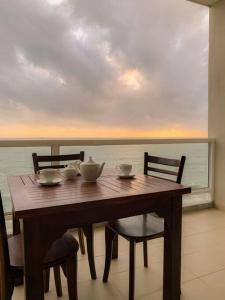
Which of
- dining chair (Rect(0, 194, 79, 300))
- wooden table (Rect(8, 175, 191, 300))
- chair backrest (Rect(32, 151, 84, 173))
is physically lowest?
dining chair (Rect(0, 194, 79, 300))

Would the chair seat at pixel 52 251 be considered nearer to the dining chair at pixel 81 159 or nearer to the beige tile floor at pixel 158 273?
the dining chair at pixel 81 159

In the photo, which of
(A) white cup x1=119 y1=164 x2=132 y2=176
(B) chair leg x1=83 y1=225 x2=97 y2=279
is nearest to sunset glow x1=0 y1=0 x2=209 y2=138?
(A) white cup x1=119 y1=164 x2=132 y2=176

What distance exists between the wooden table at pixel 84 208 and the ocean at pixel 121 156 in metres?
0.64

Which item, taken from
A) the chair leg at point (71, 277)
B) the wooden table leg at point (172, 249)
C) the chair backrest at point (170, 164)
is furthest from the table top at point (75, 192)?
the chair leg at point (71, 277)

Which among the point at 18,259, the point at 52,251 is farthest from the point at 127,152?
the point at 18,259

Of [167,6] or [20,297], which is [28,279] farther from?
[167,6]

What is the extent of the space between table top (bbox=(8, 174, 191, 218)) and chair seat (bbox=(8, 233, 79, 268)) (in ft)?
1.04

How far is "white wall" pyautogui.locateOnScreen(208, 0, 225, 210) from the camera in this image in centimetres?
338

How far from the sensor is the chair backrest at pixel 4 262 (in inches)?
46.2

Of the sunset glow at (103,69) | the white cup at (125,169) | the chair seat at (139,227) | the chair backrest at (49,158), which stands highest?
the sunset glow at (103,69)

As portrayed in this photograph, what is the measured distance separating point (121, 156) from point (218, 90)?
170 centimetres

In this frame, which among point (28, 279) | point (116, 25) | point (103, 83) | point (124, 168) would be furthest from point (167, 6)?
point (28, 279)

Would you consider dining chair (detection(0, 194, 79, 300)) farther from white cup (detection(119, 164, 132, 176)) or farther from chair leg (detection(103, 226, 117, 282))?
white cup (detection(119, 164, 132, 176))

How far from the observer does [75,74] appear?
317 cm
